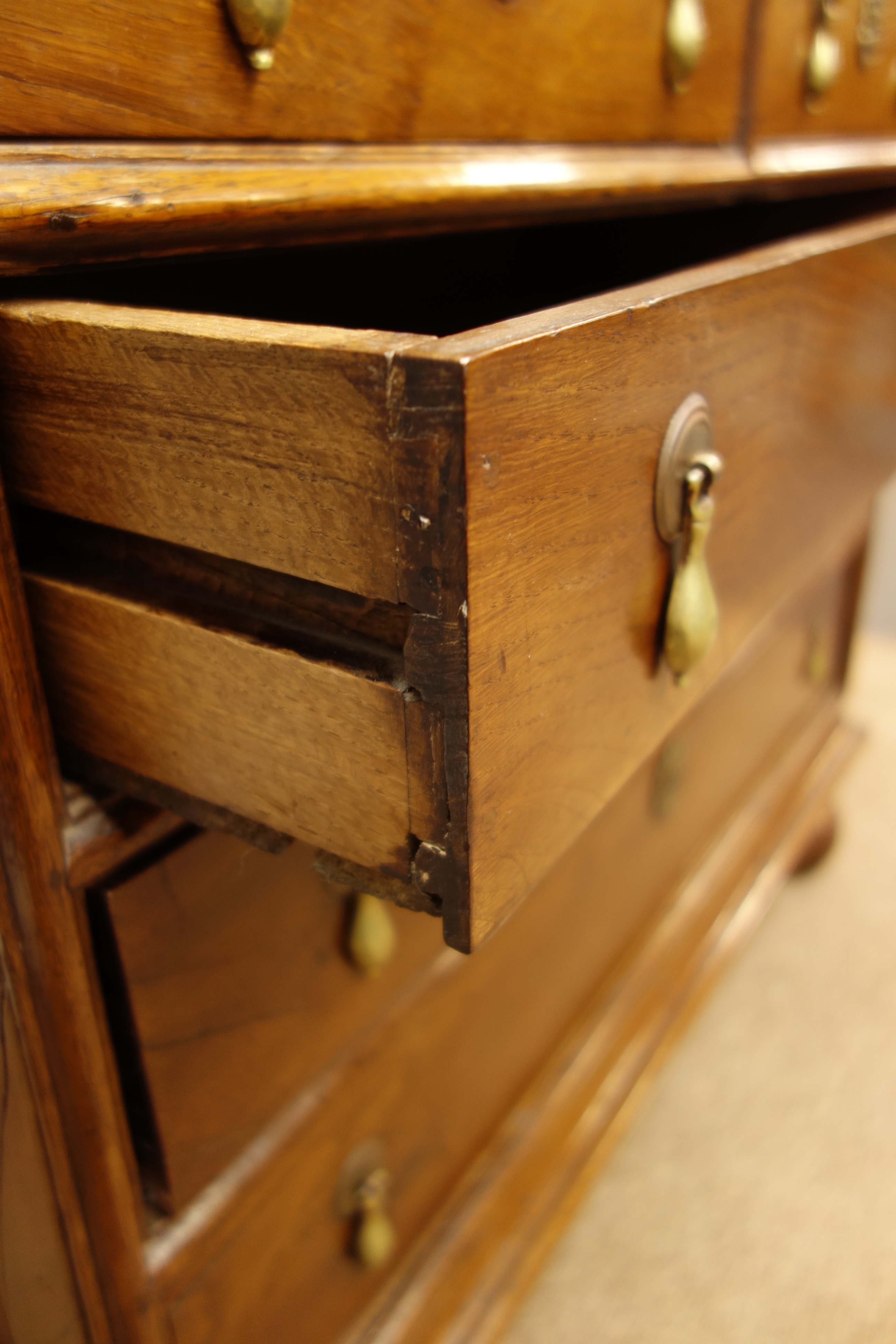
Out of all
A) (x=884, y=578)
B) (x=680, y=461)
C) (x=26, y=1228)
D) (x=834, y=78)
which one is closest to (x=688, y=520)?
(x=680, y=461)

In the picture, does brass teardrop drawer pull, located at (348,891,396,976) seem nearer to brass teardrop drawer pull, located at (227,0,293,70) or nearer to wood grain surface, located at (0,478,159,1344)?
wood grain surface, located at (0,478,159,1344)

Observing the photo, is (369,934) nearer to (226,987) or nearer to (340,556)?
(226,987)

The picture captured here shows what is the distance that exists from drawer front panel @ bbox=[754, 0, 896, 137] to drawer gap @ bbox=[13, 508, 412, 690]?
477 millimetres

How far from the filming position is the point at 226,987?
16.7 inches

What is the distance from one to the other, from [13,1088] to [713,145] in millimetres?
585

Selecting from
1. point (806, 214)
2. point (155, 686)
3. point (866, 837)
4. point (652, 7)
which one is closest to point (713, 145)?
point (652, 7)

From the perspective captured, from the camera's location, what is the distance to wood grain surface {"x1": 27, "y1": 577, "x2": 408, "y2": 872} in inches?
11.0

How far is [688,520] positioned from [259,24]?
0.20 m

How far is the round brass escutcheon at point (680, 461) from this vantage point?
1.05 feet

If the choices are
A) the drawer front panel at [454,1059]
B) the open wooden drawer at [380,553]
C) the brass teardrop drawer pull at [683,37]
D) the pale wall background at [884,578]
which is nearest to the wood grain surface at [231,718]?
the open wooden drawer at [380,553]

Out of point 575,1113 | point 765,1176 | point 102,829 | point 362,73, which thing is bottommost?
point 765,1176

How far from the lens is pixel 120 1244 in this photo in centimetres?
40

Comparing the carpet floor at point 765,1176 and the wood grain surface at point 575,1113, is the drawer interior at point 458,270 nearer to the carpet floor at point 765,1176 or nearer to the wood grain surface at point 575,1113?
the wood grain surface at point 575,1113

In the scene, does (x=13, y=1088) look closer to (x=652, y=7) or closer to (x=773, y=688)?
(x=652, y=7)
